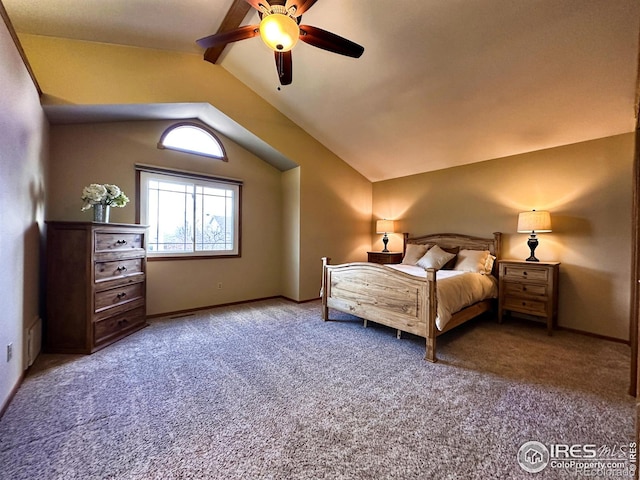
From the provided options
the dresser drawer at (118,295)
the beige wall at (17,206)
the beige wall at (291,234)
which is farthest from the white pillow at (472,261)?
the beige wall at (17,206)

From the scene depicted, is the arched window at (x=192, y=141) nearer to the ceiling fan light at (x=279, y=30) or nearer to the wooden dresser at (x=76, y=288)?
the wooden dresser at (x=76, y=288)

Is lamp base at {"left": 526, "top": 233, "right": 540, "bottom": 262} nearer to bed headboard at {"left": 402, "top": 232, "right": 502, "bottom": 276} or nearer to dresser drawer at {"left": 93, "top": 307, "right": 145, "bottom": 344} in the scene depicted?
bed headboard at {"left": 402, "top": 232, "right": 502, "bottom": 276}

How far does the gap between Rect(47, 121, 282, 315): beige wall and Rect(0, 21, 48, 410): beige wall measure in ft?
1.92

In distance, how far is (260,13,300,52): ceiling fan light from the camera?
6.08 ft

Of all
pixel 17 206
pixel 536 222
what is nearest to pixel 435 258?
pixel 536 222

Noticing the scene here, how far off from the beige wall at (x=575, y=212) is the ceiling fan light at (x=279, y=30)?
11.6 feet

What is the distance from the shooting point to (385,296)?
2.95 metres

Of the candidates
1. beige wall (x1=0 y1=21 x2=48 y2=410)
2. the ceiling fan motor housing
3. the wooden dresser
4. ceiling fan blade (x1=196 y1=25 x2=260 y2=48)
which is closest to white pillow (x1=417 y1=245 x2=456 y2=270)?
the ceiling fan motor housing

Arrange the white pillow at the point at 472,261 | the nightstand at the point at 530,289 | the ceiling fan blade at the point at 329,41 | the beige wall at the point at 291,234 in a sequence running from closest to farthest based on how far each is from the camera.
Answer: the ceiling fan blade at the point at 329,41
the nightstand at the point at 530,289
the white pillow at the point at 472,261
the beige wall at the point at 291,234

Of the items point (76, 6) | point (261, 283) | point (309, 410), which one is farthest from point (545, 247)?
point (76, 6)

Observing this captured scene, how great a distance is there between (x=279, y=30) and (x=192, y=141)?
2828 millimetres

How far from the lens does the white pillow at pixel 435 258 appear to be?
159 inches

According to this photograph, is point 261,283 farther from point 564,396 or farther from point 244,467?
point 564,396

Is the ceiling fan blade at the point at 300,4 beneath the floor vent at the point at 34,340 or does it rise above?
above
